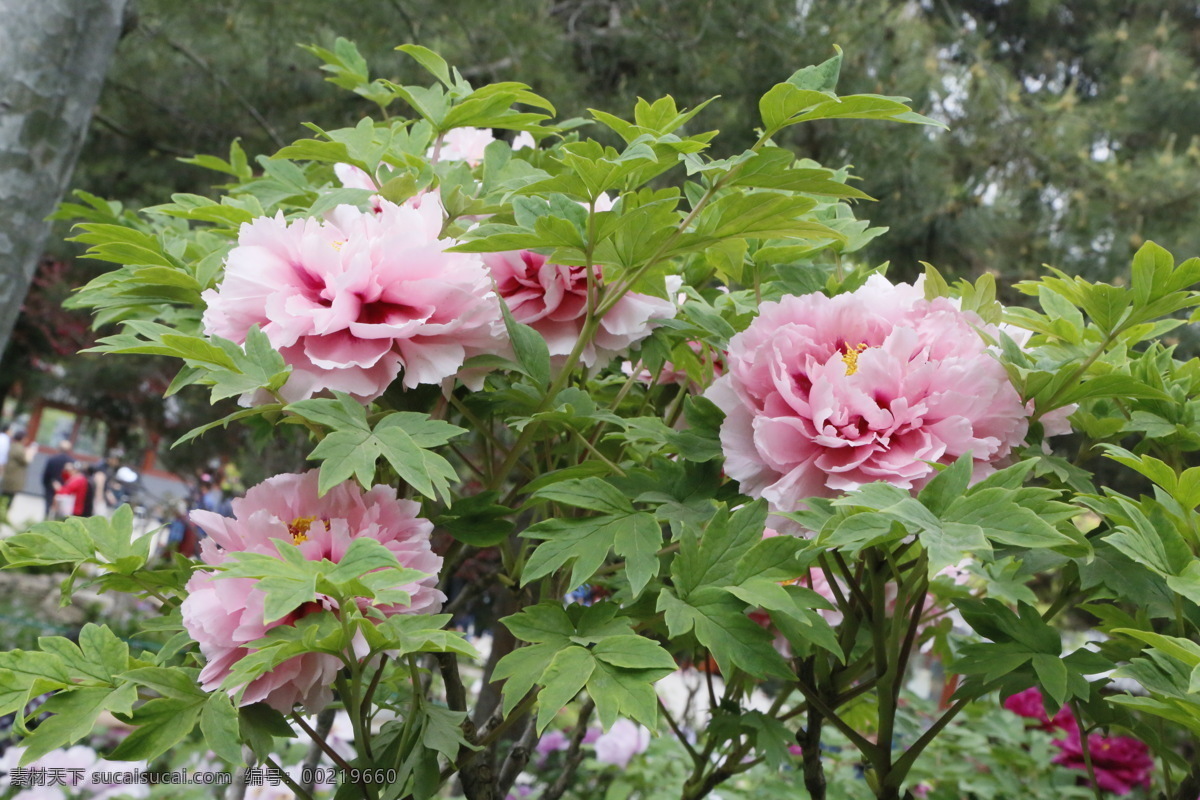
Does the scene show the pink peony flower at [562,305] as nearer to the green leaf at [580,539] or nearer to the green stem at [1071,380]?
the green leaf at [580,539]

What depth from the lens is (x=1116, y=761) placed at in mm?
1916

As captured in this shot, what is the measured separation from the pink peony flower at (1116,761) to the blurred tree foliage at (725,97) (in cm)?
165

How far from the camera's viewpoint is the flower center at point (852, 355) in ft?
2.55

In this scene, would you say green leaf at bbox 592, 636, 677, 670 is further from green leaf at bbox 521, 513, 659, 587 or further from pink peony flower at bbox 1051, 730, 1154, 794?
pink peony flower at bbox 1051, 730, 1154, 794

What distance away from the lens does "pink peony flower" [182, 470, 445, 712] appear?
708 mm

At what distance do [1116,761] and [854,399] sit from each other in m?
1.62

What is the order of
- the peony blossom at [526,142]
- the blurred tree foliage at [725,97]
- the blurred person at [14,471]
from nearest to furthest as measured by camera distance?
the peony blossom at [526,142]
the blurred tree foliage at [725,97]
the blurred person at [14,471]

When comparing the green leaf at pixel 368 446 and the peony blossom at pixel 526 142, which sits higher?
the peony blossom at pixel 526 142

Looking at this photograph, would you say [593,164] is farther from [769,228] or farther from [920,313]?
[920,313]

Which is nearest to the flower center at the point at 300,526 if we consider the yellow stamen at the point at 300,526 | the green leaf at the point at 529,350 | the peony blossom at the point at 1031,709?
the yellow stamen at the point at 300,526

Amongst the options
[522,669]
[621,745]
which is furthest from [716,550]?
[621,745]

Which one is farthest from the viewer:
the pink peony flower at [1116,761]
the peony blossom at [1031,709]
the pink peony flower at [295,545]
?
the peony blossom at [1031,709]

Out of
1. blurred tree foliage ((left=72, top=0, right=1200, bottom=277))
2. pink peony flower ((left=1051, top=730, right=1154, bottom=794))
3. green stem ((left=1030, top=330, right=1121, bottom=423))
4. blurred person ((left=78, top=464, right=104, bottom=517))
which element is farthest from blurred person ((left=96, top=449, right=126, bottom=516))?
green stem ((left=1030, top=330, right=1121, bottom=423))

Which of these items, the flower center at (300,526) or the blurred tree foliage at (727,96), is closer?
the flower center at (300,526)
